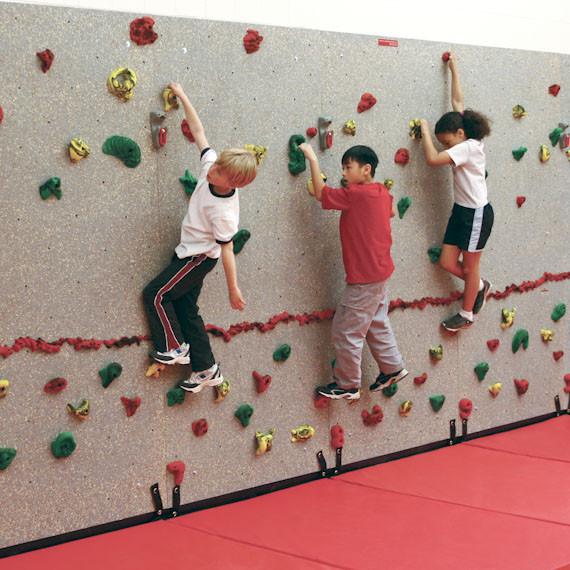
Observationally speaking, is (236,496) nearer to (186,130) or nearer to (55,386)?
(55,386)

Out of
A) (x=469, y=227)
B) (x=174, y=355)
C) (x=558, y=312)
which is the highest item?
(x=469, y=227)

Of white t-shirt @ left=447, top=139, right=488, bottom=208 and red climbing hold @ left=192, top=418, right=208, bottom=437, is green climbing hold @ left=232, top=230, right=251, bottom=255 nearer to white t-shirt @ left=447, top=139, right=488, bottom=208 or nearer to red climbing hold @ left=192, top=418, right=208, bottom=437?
red climbing hold @ left=192, top=418, right=208, bottom=437

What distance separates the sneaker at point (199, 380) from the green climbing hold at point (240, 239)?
48 cm

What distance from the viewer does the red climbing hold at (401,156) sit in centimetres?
437

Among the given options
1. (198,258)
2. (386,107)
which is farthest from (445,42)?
(198,258)

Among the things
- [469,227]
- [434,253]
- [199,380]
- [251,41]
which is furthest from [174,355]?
[469,227]

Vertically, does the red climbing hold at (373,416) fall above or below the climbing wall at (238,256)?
below

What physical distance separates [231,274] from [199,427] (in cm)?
64

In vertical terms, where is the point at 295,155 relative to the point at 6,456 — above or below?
above

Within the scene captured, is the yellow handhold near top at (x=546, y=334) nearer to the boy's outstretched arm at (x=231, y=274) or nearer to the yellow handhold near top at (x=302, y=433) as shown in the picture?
the yellow handhold near top at (x=302, y=433)

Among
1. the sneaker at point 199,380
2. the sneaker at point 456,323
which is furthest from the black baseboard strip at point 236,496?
the sneaker at point 456,323

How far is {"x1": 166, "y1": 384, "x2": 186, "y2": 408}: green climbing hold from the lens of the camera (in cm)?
364

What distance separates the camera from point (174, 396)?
11.9 feet

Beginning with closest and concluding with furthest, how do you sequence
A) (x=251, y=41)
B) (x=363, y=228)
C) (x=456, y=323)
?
(x=251, y=41) < (x=363, y=228) < (x=456, y=323)
